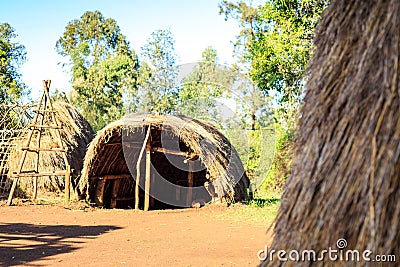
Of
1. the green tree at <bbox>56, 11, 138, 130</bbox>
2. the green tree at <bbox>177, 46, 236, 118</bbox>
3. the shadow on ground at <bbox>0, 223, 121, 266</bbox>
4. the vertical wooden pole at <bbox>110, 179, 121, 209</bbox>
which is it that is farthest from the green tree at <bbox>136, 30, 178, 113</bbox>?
the shadow on ground at <bbox>0, 223, 121, 266</bbox>

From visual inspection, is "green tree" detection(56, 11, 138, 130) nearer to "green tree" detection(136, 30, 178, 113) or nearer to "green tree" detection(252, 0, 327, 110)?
"green tree" detection(136, 30, 178, 113)

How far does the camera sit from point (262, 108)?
18.7 m

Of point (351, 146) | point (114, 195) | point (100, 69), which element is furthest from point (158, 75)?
point (351, 146)

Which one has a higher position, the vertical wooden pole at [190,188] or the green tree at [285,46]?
the green tree at [285,46]

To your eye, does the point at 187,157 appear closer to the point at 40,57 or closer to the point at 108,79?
the point at 108,79

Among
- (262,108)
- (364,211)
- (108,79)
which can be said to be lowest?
(364,211)

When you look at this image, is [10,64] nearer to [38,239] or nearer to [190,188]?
[190,188]

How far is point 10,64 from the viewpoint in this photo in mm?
29203

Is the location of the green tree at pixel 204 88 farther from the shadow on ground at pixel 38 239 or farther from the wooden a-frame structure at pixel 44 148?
the shadow on ground at pixel 38 239

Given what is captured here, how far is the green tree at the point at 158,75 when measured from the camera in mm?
23750

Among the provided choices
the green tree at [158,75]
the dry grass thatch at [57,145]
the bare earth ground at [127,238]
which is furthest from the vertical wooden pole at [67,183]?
the green tree at [158,75]

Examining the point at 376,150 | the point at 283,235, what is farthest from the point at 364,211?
the point at 283,235

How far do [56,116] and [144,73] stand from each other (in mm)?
13271

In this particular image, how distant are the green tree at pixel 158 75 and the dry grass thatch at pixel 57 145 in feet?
24.6
